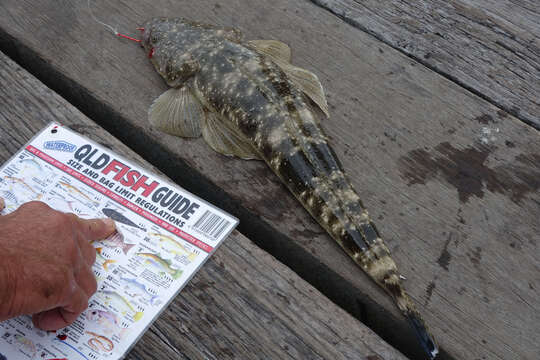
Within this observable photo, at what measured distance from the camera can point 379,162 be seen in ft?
6.88

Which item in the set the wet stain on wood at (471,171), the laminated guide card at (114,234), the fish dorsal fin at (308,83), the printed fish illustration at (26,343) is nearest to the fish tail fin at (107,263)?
the laminated guide card at (114,234)

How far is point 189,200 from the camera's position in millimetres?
1932

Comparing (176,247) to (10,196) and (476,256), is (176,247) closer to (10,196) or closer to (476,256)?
(10,196)

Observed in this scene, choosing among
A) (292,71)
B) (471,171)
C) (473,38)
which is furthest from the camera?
(473,38)

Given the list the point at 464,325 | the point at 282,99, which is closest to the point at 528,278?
the point at 464,325

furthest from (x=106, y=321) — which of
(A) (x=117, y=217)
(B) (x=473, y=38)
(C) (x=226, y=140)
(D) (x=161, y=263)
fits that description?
(B) (x=473, y=38)

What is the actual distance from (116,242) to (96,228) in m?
0.10

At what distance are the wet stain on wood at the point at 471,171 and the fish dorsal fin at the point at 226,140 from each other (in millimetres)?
744

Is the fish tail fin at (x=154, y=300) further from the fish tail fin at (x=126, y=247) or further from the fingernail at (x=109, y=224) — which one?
the fingernail at (x=109, y=224)

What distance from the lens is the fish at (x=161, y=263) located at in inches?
69.3

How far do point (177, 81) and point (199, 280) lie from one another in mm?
1107

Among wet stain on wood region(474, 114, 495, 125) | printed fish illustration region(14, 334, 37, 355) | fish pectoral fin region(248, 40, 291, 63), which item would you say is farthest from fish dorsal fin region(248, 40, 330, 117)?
printed fish illustration region(14, 334, 37, 355)

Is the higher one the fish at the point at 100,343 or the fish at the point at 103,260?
the fish at the point at 103,260

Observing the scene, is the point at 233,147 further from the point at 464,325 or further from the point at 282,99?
the point at 464,325
